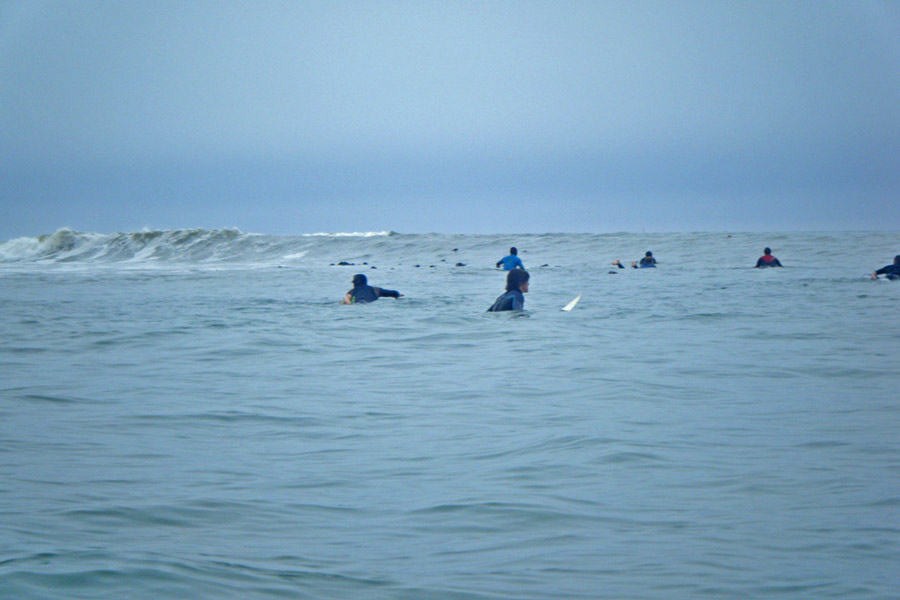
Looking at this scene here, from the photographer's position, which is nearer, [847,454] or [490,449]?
[847,454]

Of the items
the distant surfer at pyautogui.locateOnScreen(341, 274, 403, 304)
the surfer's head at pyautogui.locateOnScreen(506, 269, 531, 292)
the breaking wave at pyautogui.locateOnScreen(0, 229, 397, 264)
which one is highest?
the breaking wave at pyautogui.locateOnScreen(0, 229, 397, 264)

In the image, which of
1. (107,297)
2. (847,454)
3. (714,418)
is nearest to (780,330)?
(714,418)

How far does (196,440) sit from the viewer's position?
7258 mm

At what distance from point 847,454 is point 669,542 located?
2489 millimetres

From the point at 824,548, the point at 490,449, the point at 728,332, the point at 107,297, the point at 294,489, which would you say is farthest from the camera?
the point at 107,297

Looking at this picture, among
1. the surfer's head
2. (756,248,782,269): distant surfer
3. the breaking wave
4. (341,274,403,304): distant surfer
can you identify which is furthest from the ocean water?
the breaking wave

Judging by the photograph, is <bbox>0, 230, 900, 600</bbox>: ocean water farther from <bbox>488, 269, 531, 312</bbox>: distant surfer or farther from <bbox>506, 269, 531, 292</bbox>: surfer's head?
<bbox>506, 269, 531, 292</bbox>: surfer's head

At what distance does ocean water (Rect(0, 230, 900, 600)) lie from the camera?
13.6 ft

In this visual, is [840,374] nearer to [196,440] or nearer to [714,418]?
[714,418]

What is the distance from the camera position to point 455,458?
6578 mm

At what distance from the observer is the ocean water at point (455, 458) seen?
13.6 feet

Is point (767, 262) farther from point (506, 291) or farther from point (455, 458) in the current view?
point (455, 458)

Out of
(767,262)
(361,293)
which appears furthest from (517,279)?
(767,262)

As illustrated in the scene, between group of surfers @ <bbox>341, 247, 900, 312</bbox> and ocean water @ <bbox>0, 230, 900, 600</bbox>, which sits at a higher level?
group of surfers @ <bbox>341, 247, 900, 312</bbox>
